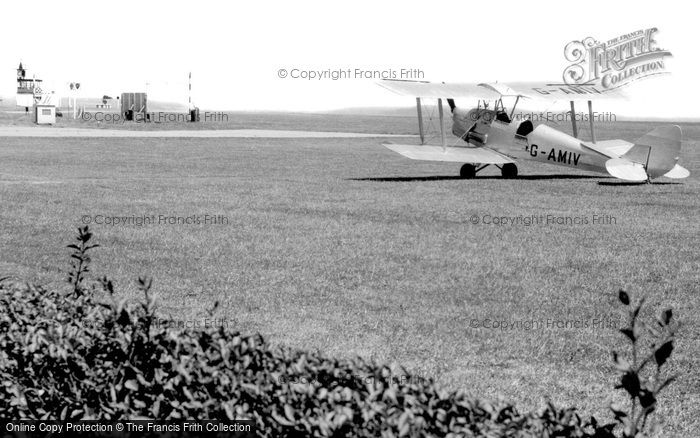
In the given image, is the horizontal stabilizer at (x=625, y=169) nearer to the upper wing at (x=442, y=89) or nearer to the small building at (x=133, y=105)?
the upper wing at (x=442, y=89)

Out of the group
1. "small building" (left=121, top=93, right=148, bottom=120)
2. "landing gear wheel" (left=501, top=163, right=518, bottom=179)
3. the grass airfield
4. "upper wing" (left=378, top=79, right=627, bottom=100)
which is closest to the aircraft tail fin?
the grass airfield

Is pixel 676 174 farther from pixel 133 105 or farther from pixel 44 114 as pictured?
pixel 133 105

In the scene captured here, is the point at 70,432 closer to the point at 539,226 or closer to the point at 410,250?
the point at 410,250

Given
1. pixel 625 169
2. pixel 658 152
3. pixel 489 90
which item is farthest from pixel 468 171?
pixel 658 152

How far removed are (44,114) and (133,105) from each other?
315 inches

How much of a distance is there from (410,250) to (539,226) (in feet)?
13.7

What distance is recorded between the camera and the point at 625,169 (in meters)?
25.5

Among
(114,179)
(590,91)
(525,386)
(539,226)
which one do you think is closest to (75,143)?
(114,179)

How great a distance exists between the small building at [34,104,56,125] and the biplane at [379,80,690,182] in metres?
45.3

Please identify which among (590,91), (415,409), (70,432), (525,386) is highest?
(590,91)

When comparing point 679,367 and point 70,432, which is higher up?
point 70,432

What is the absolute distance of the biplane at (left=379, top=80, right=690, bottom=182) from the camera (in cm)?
2583

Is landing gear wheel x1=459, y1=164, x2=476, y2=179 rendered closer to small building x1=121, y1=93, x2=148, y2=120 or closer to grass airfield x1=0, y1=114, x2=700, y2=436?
grass airfield x1=0, y1=114, x2=700, y2=436

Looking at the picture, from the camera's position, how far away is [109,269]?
1186 cm
